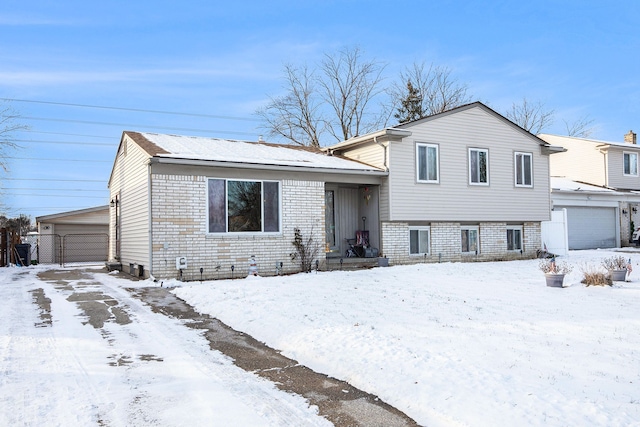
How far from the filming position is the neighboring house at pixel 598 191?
25.1 m

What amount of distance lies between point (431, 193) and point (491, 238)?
3384 mm

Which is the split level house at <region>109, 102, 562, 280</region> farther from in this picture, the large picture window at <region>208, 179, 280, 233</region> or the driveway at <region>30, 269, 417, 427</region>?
the driveway at <region>30, 269, 417, 427</region>

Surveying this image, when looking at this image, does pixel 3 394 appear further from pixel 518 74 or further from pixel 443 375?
pixel 518 74

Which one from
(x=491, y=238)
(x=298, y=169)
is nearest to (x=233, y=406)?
(x=298, y=169)

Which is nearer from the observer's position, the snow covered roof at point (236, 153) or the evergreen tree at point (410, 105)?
the snow covered roof at point (236, 153)

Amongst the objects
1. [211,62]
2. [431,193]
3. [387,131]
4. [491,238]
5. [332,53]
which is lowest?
[491,238]

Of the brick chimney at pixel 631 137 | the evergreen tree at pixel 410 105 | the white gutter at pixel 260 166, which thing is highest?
the evergreen tree at pixel 410 105

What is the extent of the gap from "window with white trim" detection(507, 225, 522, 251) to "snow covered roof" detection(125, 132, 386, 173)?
6451mm

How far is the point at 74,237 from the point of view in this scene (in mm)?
25469

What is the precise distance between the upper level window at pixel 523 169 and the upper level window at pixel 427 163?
389cm

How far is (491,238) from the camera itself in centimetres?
1853

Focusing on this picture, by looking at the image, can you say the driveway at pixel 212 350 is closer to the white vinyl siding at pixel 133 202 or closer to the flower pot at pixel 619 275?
the white vinyl siding at pixel 133 202

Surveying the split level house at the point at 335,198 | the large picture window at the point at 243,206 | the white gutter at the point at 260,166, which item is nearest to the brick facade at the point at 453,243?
the split level house at the point at 335,198

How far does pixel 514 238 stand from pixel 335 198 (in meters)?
7.36
